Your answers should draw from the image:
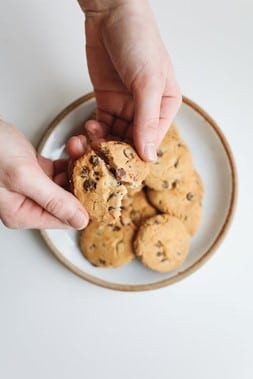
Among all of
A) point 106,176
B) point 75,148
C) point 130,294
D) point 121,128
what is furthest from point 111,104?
point 130,294

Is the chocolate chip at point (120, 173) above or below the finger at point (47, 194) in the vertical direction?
above

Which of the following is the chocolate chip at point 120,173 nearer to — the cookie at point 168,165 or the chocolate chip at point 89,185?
the chocolate chip at point 89,185

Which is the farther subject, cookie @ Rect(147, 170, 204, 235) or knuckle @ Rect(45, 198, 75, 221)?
cookie @ Rect(147, 170, 204, 235)

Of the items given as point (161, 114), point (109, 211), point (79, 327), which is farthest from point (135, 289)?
point (161, 114)

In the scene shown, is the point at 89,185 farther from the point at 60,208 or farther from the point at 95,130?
the point at 95,130

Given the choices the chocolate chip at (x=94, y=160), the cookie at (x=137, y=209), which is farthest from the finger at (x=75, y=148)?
the cookie at (x=137, y=209)

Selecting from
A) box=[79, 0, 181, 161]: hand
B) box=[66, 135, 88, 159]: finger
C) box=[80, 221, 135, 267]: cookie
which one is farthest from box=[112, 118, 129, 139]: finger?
box=[80, 221, 135, 267]: cookie

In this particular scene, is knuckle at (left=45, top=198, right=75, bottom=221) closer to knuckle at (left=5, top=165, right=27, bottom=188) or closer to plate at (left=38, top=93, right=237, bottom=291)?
knuckle at (left=5, top=165, right=27, bottom=188)
